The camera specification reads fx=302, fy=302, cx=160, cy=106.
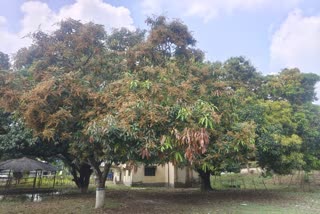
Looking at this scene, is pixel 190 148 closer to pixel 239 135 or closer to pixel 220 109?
pixel 239 135

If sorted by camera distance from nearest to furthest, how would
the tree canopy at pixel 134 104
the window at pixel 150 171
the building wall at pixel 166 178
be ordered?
the tree canopy at pixel 134 104, the building wall at pixel 166 178, the window at pixel 150 171

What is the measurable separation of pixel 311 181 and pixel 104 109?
23882mm

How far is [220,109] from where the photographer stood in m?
11.3

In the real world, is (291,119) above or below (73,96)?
above

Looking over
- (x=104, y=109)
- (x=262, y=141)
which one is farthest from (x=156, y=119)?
(x=262, y=141)

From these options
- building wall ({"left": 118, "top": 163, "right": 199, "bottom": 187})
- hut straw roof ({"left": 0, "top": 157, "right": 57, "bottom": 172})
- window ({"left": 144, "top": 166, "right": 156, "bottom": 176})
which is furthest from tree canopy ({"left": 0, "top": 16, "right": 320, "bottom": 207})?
window ({"left": 144, "top": 166, "right": 156, "bottom": 176})

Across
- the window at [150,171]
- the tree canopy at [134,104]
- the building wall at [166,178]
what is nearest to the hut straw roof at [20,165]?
the tree canopy at [134,104]

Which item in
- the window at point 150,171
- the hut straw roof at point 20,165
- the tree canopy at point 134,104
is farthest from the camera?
the window at point 150,171

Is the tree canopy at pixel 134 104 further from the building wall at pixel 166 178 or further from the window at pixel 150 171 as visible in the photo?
the window at pixel 150 171

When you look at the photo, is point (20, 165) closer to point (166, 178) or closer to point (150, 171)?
point (150, 171)

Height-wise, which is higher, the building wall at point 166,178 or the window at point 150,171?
the window at point 150,171

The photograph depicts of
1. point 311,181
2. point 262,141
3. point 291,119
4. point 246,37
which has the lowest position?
point 311,181

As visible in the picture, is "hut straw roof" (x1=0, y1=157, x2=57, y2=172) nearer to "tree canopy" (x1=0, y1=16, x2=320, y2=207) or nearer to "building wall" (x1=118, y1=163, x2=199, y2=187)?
"tree canopy" (x1=0, y1=16, x2=320, y2=207)

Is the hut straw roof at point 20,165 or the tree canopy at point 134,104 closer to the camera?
the tree canopy at point 134,104
